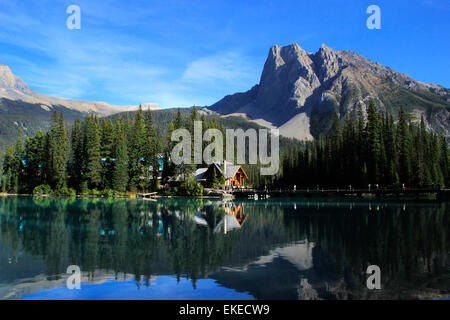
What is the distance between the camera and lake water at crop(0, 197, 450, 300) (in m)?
10.8

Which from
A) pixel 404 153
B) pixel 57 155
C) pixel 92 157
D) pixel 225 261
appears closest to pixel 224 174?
pixel 92 157

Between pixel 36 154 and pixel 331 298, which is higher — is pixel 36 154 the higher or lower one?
the higher one

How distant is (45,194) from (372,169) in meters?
64.3

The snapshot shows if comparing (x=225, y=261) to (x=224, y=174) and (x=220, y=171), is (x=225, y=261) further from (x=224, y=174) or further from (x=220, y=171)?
(x=224, y=174)

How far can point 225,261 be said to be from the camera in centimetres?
1482

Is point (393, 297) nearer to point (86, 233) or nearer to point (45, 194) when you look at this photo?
point (86, 233)

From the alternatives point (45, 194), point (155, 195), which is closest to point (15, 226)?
point (155, 195)

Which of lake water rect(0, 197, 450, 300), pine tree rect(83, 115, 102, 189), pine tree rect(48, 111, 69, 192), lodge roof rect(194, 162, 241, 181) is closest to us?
lake water rect(0, 197, 450, 300)

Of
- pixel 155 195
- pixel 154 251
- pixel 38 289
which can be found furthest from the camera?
pixel 155 195

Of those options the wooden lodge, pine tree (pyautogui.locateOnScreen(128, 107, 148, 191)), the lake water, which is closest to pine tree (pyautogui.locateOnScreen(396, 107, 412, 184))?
the wooden lodge

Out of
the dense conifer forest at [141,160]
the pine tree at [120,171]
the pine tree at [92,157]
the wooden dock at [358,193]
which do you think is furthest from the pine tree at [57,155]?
the wooden dock at [358,193]

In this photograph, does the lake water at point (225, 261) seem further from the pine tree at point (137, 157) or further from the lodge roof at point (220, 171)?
the lodge roof at point (220, 171)

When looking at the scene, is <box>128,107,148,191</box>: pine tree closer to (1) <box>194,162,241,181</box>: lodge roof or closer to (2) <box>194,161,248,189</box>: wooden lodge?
(2) <box>194,161,248,189</box>: wooden lodge

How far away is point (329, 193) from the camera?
238ft
